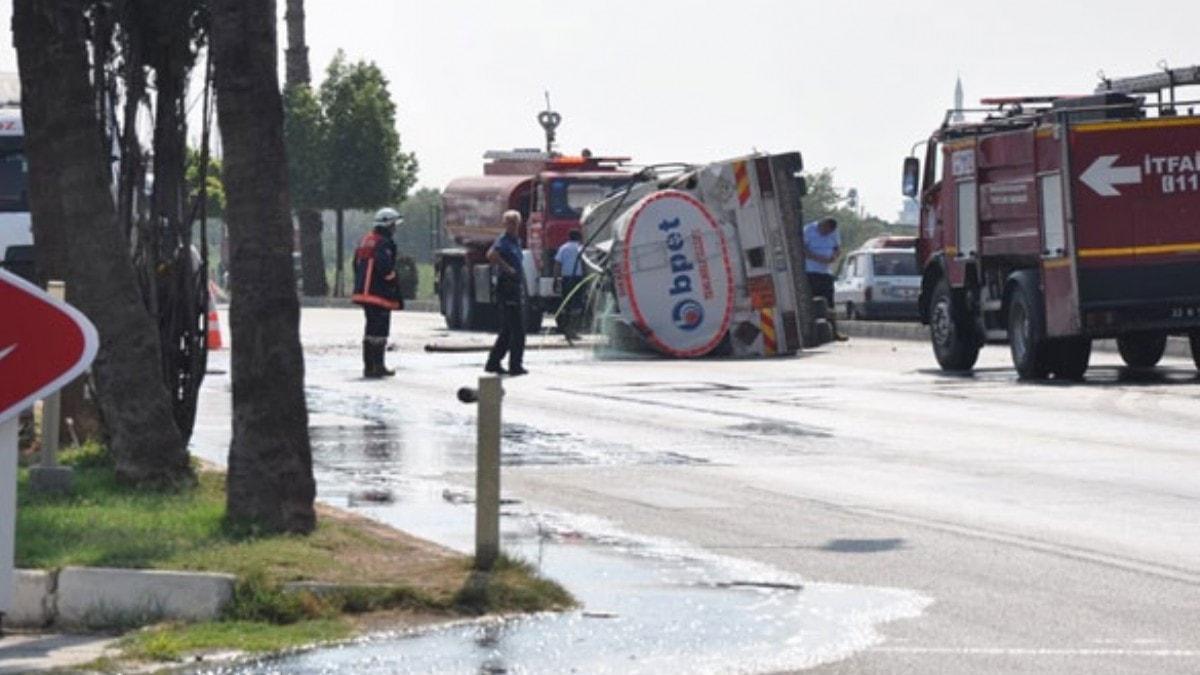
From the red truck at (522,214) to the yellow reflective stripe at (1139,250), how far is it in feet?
53.9

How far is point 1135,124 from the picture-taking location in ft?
92.5

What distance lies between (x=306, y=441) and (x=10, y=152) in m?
19.2

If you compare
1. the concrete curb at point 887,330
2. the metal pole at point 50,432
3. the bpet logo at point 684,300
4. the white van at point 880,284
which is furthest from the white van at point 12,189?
the white van at point 880,284

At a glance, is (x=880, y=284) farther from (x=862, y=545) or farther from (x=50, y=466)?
(x=862, y=545)

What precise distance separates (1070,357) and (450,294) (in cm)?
2109

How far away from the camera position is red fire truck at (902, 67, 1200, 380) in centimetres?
2805

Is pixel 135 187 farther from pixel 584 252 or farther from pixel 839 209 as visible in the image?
pixel 839 209

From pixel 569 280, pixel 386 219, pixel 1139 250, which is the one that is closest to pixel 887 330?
pixel 569 280

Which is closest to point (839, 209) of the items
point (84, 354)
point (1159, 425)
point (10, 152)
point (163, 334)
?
point (10, 152)

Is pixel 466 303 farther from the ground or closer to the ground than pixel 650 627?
farther from the ground

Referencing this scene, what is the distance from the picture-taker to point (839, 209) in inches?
4082

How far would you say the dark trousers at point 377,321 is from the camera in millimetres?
30422

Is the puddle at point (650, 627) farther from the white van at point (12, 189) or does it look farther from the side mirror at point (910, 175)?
the side mirror at point (910, 175)

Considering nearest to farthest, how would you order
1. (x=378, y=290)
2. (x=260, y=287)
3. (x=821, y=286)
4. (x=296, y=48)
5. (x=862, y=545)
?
(x=260, y=287)
(x=862, y=545)
(x=378, y=290)
(x=821, y=286)
(x=296, y=48)
